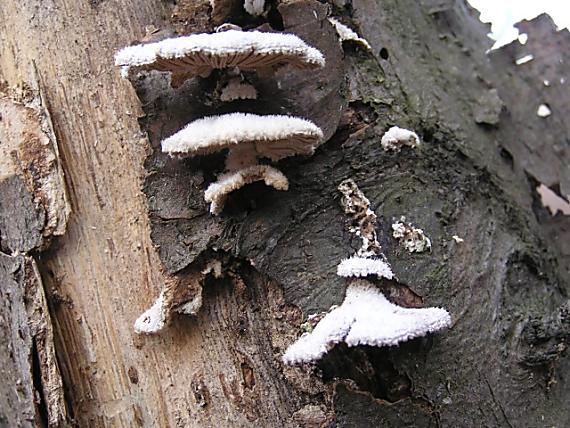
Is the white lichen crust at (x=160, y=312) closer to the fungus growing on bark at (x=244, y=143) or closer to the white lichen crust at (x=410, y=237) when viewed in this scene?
the fungus growing on bark at (x=244, y=143)

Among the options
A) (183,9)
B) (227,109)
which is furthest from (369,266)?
(183,9)

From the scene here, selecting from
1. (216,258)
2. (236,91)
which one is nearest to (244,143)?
(236,91)

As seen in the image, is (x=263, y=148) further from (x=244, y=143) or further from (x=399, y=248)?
(x=399, y=248)

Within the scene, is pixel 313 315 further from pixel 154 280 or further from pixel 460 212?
pixel 460 212

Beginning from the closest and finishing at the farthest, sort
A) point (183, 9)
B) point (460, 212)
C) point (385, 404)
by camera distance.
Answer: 1. point (385, 404)
2. point (183, 9)
3. point (460, 212)

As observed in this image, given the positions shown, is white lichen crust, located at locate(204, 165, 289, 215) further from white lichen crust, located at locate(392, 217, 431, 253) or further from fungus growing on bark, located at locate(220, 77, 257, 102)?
white lichen crust, located at locate(392, 217, 431, 253)

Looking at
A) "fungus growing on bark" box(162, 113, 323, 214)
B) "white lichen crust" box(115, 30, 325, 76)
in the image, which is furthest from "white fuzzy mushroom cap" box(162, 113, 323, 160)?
"white lichen crust" box(115, 30, 325, 76)

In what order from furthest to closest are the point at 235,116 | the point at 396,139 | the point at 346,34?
1. the point at 346,34
2. the point at 396,139
3. the point at 235,116
